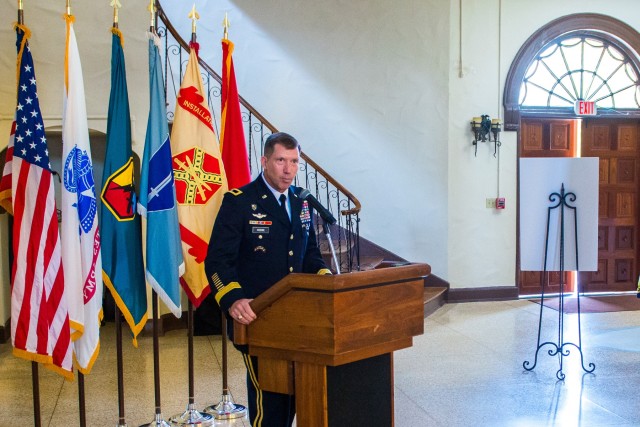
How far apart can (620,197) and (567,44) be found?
81.4 inches

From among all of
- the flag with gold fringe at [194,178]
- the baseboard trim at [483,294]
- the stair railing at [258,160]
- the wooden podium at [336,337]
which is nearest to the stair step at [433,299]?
the baseboard trim at [483,294]

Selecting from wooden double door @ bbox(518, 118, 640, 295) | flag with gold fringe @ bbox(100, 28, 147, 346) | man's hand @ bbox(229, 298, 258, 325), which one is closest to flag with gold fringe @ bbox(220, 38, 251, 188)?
flag with gold fringe @ bbox(100, 28, 147, 346)

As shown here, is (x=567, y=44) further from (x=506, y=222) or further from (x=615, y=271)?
(x=615, y=271)

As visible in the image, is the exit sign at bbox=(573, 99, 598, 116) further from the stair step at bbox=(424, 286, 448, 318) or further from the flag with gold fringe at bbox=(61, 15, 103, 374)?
the flag with gold fringe at bbox=(61, 15, 103, 374)

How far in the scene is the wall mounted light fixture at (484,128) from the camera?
8031 millimetres

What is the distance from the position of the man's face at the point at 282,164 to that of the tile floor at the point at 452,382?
1.87 m

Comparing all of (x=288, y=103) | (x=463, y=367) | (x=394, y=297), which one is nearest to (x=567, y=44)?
(x=288, y=103)

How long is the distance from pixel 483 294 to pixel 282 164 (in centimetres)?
609

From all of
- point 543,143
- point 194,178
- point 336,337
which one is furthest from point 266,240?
point 543,143

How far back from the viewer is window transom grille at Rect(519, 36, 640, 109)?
8.45 m

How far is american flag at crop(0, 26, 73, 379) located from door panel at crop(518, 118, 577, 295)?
21.1 ft

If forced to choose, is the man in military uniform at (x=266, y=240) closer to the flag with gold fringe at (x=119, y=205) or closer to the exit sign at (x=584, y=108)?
the flag with gold fringe at (x=119, y=205)

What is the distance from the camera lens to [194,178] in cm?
393

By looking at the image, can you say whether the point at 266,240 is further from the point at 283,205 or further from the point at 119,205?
the point at 119,205
